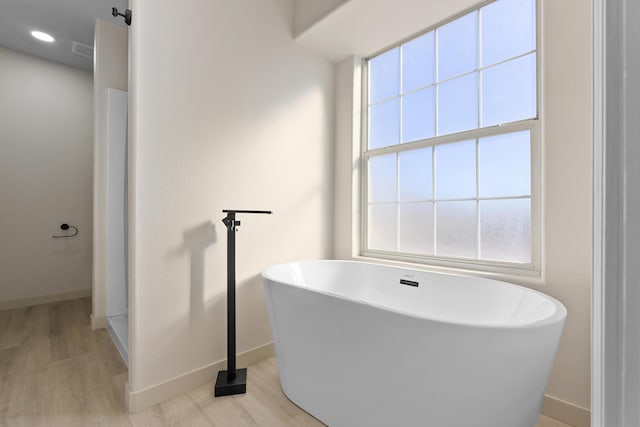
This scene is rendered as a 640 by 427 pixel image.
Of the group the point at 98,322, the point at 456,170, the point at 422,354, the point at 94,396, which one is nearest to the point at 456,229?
the point at 456,170

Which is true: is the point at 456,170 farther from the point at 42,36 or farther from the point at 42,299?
the point at 42,299

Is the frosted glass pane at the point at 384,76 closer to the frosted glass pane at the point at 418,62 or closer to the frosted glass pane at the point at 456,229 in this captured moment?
the frosted glass pane at the point at 418,62

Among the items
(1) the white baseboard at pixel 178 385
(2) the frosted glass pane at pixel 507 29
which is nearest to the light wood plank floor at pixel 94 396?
(1) the white baseboard at pixel 178 385

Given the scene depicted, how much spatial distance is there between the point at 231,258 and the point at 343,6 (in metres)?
1.76

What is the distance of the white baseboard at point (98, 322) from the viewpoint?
8.20 ft

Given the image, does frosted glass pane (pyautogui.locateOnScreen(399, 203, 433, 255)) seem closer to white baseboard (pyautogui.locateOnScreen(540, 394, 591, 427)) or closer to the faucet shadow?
white baseboard (pyautogui.locateOnScreen(540, 394, 591, 427))

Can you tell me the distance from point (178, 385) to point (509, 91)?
254 cm

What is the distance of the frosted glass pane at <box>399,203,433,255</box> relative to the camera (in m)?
2.15

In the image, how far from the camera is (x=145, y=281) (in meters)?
1.56

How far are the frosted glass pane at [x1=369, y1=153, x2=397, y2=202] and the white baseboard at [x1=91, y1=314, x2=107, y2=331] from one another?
8.21ft

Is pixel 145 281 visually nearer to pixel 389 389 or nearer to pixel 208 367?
pixel 208 367

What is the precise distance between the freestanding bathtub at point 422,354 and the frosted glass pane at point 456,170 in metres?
0.60

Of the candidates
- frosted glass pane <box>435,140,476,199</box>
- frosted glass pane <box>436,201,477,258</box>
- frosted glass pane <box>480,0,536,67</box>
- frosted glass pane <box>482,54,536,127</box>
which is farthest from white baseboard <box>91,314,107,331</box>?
frosted glass pane <box>480,0,536,67</box>

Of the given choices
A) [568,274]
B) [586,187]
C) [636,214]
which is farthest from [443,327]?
[586,187]
